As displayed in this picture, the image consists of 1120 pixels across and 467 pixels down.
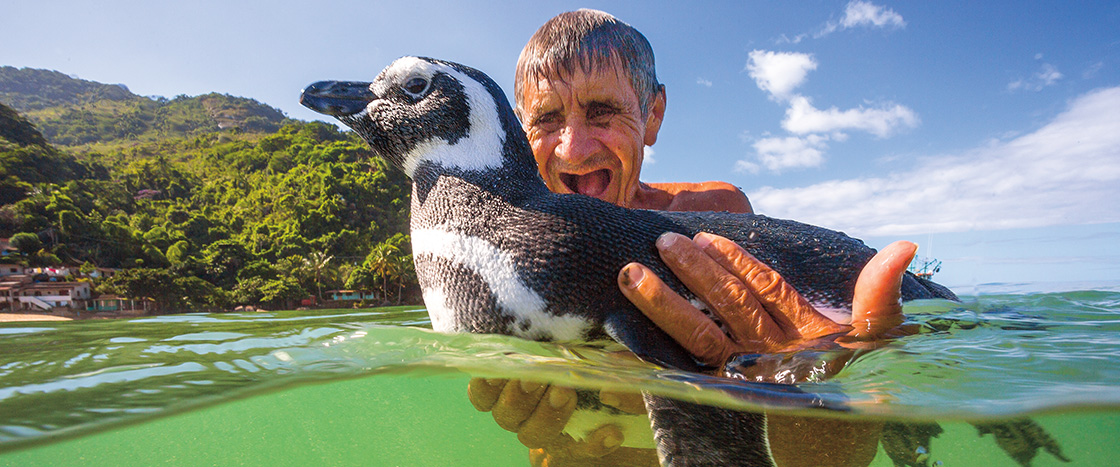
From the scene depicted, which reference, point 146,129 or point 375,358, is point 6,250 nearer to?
point 375,358

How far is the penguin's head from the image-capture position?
2.01 meters

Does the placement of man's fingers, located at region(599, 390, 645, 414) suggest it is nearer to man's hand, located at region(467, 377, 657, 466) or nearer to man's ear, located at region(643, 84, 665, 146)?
man's hand, located at region(467, 377, 657, 466)

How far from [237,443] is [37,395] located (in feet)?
9.86

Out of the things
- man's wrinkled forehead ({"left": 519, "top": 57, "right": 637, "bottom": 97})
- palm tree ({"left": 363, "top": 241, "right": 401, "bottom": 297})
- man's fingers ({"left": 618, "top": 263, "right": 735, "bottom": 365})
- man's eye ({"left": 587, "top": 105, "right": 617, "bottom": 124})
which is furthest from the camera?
palm tree ({"left": 363, "top": 241, "right": 401, "bottom": 297})

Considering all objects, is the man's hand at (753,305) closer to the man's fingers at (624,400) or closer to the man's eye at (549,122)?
the man's fingers at (624,400)

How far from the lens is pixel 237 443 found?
4156 millimetres

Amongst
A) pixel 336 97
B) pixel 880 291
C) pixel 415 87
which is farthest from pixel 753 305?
pixel 336 97

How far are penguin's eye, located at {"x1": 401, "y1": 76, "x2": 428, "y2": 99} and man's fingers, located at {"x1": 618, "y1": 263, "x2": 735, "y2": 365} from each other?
1.08m

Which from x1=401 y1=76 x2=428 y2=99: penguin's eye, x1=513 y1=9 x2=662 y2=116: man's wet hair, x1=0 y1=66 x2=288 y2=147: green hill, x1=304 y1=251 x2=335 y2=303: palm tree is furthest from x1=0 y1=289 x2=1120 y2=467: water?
x1=0 y1=66 x2=288 y2=147: green hill

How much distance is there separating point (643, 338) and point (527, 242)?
0.49 meters

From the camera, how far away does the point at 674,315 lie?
165cm

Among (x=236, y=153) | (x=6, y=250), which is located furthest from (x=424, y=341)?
(x=236, y=153)

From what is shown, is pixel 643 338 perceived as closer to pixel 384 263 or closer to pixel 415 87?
pixel 415 87

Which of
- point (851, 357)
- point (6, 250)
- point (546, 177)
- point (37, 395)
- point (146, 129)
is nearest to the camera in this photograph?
point (37, 395)
